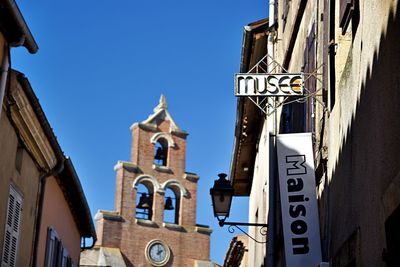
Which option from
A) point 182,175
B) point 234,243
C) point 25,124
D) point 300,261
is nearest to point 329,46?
point 300,261

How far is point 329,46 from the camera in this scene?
9.73 metres

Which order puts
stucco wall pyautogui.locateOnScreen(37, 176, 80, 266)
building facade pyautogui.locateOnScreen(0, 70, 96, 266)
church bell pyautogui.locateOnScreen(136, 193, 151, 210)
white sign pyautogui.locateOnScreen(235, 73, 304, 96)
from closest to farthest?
1. white sign pyautogui.locateOnScreen(235, 73, 304, 96)
2. building facade pyautogui.locateOnScreen(0, 70, 96, 266)
3. stucco wall pyautogui.locateOnScreen(37, 176, 80, 266)
4. church bell pyautogui.locateOnScreen(136, 193, 151, 210)

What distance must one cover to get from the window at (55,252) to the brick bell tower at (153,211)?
24.5m

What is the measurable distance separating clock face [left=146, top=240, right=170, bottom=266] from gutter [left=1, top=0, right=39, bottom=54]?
118ft

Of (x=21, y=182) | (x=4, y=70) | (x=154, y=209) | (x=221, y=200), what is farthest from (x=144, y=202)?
(x=4, y=70)

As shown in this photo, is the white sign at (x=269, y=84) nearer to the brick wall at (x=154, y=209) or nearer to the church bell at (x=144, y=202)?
the church bell at (x=144, y=202)

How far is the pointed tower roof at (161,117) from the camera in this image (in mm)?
46562

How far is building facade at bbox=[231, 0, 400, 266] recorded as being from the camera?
610cm

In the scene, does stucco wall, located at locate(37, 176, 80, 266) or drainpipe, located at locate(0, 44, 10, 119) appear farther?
stucco wall, located at locate(37, 176, 80, 266)

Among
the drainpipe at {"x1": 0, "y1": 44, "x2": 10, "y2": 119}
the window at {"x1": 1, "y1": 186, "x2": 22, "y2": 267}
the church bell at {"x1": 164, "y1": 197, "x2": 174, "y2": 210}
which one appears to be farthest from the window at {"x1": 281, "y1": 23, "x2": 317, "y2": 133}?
the church bell at {"x1": 164, "y1": 197, "x2": 174, "y2": 210}

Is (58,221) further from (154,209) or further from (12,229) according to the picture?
(154,209)

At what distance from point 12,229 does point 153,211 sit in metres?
32.0

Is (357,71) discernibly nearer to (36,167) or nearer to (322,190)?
(322,190)

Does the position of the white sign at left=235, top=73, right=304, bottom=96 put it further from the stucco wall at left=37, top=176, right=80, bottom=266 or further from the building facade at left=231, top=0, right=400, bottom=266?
the stucco wall at left=37, top=176, right=80, bottom=266
